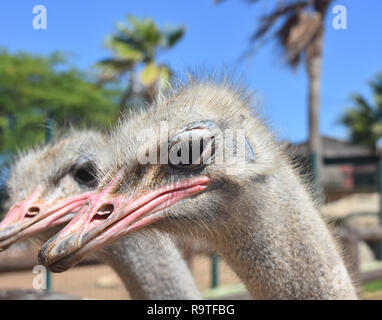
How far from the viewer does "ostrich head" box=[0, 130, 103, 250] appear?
6.60 ft

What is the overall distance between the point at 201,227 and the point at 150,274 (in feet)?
2.54

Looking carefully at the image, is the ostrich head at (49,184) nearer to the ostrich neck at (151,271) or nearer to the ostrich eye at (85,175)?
the ostrich eye at (85,175)

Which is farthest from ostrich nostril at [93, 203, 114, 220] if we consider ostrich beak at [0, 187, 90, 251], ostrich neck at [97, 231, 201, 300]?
ostrich neck at [97, 231, 201, 300]

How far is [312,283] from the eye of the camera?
1.66 metres

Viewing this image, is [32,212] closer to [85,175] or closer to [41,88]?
[85,175]

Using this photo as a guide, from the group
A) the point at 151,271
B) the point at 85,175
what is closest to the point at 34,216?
the point at 85,175

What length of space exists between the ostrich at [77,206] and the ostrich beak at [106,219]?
0.61m

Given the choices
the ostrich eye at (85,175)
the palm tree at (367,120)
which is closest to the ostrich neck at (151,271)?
the ostrich eye at (85,175)

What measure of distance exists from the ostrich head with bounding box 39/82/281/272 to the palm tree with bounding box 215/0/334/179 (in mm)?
8182

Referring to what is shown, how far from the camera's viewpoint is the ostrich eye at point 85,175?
7.21ft

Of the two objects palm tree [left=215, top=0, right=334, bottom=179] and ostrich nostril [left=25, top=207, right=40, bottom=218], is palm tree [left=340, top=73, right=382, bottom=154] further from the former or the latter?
ostrich nostril [left=25, top=207, right=40, bottom=218]
